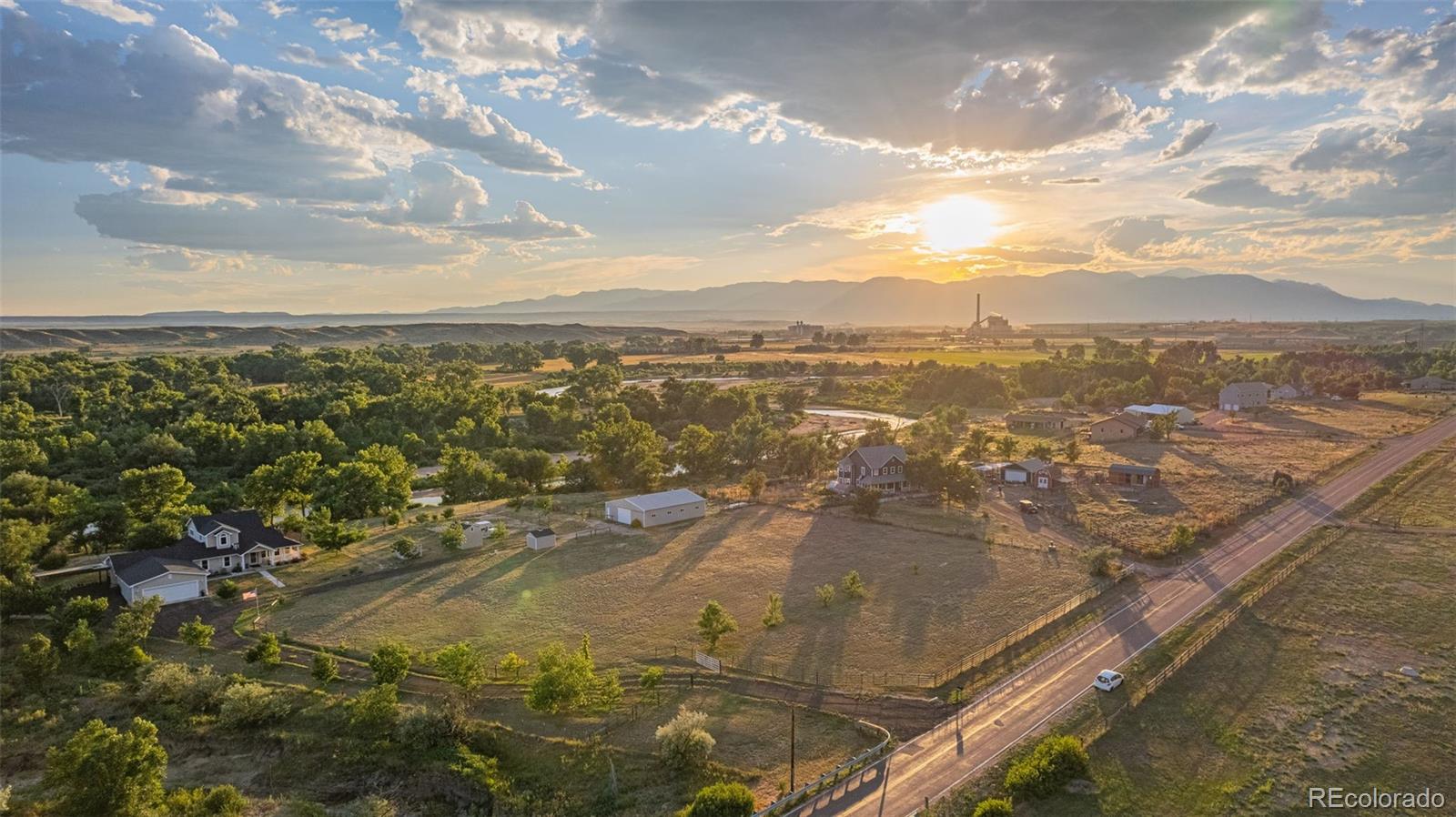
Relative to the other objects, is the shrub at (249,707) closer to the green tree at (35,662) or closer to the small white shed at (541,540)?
the green tree at (35,662)

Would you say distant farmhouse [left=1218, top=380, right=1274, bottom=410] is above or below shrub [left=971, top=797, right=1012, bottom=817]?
above

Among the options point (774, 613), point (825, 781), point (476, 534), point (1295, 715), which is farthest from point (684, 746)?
point (476, 534)

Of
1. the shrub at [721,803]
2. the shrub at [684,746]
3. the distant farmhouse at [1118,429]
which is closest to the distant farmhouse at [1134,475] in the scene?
the distant farmhouse at [1118,429]

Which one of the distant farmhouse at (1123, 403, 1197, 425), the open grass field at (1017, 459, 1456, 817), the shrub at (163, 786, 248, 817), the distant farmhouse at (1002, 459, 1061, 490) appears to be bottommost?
the shrub at (163, 786, 248, 817)

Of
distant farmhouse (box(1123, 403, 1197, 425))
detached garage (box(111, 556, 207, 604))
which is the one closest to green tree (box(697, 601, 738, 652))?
detached garage (box(111, 556, 207, 604))

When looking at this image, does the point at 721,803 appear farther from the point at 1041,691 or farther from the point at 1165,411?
the point at 1165,411

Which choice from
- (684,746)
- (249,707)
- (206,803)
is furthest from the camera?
(249,707)

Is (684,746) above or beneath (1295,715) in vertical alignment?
above

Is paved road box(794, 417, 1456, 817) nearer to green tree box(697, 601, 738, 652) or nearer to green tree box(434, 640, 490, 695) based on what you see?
green tree box(697, 601, 738, 652)
